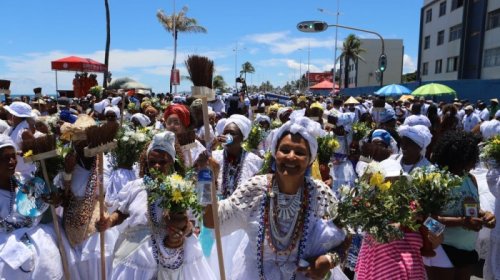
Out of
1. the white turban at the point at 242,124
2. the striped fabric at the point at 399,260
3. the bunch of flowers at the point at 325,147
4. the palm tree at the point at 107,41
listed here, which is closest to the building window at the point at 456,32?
the palm tree at the point at 107,41

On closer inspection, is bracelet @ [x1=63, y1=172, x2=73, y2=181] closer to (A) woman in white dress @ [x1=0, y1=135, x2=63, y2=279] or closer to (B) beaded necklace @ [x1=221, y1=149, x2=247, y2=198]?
(A) woman in white dress @ [x1=0, y1=135, x2=63, y2=279]

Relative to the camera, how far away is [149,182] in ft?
11.4

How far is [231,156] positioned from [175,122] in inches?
53.5

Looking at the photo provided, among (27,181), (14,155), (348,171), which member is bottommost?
(348,171)

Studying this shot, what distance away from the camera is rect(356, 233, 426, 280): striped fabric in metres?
3.45

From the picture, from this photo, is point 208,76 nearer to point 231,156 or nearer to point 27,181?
point 27,181

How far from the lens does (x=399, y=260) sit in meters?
3.47

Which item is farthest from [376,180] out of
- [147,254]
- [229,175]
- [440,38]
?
[440,38]

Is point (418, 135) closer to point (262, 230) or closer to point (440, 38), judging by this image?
point (262, 230)

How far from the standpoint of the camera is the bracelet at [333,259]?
2.84 m

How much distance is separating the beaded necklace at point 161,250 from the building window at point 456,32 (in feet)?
142

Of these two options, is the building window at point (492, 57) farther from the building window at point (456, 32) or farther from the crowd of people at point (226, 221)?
the crowd of people at point (226, 221)

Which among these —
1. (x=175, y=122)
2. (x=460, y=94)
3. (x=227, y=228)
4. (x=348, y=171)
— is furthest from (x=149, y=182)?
(x=460, y=94)

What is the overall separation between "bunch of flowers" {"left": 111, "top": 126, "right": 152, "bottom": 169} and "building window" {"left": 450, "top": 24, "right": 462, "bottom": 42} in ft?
139
